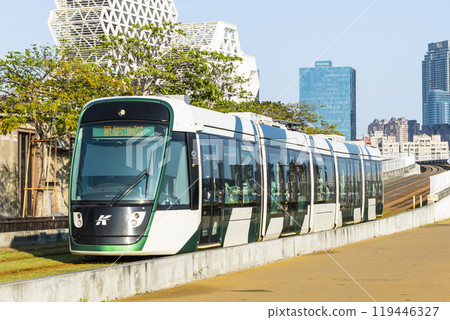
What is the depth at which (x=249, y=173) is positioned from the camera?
20422 mm

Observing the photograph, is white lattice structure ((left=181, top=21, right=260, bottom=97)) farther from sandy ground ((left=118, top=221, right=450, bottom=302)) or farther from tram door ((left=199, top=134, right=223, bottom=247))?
tram door ((left=199, top=134, right=223, bottom=247))

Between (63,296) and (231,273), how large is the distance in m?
6.22

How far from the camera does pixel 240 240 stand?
65.3 ft

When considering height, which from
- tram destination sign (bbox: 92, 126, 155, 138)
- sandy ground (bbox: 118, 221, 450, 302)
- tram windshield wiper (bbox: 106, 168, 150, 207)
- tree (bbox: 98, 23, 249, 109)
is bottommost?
sandy ground (bbox: 118, 221, 450, 302)

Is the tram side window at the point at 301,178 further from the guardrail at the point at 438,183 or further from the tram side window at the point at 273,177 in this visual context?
the guardrail at the point at 438,183

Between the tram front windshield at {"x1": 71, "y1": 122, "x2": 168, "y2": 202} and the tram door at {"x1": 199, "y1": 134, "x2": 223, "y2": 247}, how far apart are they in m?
1.49

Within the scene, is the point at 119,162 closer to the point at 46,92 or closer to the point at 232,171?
the point at 232,171

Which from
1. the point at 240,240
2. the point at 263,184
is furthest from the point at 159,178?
the point at 263,184

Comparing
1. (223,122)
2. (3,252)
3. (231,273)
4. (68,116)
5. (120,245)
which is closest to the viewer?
(120,245)

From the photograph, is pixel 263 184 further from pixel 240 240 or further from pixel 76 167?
pixel 76 167

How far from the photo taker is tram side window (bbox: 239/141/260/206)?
20125 millimetres

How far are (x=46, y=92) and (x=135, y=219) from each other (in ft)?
68.5

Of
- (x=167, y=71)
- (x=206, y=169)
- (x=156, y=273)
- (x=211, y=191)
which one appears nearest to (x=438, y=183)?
(x=167, y=71)

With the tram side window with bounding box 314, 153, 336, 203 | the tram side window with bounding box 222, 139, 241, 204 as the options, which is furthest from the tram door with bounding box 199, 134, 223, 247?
the tram side window with bounding box 314, 153, 336, 203
